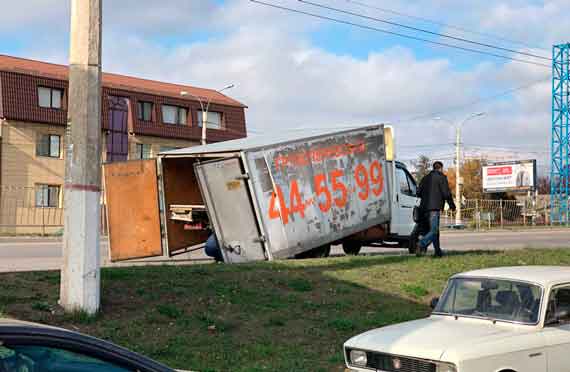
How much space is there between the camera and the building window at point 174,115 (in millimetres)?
52781

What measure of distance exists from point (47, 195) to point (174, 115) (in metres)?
12.4

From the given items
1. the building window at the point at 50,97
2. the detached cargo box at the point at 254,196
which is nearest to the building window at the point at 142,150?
the building window at the point at 50,97

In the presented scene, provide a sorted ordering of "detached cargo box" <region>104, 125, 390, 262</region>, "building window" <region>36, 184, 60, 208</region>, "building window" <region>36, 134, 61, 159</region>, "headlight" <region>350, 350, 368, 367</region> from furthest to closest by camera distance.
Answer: "building window" <region>36, 134, 61, 159</region> → "building window" <region>36, 184, 60, 208</region> → "detached cargo box" <region>104, 125, 390, 262</region> → "headlight" <region>350, 350, 368, 367</region>

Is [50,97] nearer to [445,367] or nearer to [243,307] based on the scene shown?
[243,307]

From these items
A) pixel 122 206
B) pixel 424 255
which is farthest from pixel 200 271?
pixel 424 255

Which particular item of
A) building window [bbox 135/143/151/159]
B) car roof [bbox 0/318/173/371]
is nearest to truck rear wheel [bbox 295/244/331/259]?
car roof [bbox 0/318/173/371]

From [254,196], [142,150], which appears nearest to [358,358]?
[254,196]

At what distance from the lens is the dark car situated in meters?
2.79

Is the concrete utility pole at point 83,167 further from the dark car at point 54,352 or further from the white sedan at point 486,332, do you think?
the dark car at point 54,352

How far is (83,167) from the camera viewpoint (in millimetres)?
9359

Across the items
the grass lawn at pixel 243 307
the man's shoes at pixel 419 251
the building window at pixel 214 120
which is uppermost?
the building window at pixel 214 120

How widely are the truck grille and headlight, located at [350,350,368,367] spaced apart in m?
0.05

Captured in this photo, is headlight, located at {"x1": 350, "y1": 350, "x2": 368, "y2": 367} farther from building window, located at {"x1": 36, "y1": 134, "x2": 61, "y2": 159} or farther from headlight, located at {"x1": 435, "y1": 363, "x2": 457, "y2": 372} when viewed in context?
building window, located at {"x1": 36, "y1": 134, "x2": 61, "y2": 159}

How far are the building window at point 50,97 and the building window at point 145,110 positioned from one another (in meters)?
6.00
